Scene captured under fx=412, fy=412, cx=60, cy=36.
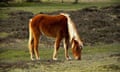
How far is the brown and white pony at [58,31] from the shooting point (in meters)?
16.9

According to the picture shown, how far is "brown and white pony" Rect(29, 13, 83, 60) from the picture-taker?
1686cm

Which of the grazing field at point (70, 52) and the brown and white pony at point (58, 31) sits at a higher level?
the brown and white pony at point (58, 31)

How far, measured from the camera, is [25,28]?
108ft

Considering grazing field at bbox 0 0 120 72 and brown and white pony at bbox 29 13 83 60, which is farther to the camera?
brown and white pony at bbox 29 13 83 60

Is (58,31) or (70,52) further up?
(58,31)

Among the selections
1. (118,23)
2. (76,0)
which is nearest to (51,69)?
(118,23)

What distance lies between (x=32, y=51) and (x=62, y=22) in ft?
7.25

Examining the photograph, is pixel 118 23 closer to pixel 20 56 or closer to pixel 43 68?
pixel 20 56

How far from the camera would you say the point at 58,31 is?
17.5 m

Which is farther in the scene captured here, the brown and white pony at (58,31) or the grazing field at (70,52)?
the brown and white pony at (58,31)

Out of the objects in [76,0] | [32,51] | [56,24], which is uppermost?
[56,24]

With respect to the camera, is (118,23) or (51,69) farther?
(118,23)

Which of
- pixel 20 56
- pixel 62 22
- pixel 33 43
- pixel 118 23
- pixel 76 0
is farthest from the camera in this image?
pixel 76 0

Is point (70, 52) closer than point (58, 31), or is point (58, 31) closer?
point (58, 31)
